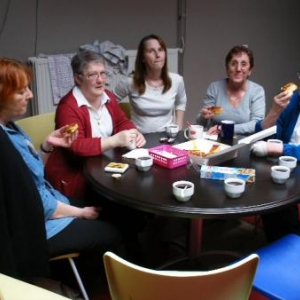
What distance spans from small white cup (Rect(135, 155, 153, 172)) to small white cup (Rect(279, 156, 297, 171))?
0.56m

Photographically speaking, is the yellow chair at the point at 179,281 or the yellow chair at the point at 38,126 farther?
the yellow chair at the point at 38,126

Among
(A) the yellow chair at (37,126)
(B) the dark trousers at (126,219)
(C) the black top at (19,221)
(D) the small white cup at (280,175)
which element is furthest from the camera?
(A) the yellow chair at (37,126)

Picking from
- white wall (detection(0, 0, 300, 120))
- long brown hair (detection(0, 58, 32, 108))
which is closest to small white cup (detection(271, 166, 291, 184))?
long brown hair (detection(0, 58, 32, 108))

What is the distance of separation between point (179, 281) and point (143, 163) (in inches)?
30.7

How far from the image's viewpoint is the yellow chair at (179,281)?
3.06 ft

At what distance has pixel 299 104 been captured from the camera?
6.72 ft

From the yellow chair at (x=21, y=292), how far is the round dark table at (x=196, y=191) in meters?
0.51

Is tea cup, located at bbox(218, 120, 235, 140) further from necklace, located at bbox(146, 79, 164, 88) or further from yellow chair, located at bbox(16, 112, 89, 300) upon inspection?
yellow chair, located at bbox(16, 112, 89, 300)

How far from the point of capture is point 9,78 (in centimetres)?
154

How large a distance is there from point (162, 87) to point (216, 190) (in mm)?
1332

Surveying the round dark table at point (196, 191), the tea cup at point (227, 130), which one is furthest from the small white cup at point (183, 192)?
the tea cup at point (227, 130)

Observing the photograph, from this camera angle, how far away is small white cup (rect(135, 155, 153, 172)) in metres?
1.67

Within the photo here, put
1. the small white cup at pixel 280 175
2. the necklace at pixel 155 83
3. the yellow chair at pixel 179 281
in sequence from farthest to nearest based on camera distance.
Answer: the necklace at pixel 155 83, the small white cup at pixel 280 175, the yellow chair at pixel 179 281

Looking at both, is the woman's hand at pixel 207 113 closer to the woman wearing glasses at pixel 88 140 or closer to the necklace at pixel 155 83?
the necklace at pixel 155 83
